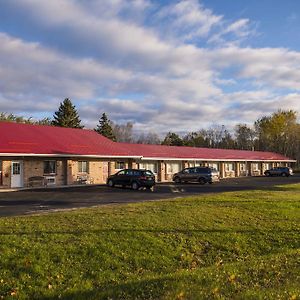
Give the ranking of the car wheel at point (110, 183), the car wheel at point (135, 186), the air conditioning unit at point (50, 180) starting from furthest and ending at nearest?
the car wheel at point (110, 183) < the air conditioning unit at point (50, 180) < the car wheel at point (135, 186)

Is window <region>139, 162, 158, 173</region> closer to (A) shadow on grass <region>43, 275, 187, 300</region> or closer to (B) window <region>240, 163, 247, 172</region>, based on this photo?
(B) window <region>240, 163, 247, 172</region>

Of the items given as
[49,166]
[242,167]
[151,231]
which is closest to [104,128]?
[242,167]

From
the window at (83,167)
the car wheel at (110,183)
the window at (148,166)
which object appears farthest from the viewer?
the window at (148,166)

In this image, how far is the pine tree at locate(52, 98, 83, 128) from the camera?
72.3m

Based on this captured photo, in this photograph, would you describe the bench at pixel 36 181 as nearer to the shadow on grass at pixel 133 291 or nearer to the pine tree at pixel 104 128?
the shadow on grass at pixel 133 291

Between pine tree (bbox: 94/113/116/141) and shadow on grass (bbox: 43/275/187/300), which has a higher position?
pine tree (bbox: 94/113/116/141)

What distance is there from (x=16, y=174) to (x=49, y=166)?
3.08 meters

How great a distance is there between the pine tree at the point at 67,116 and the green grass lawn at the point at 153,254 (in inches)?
2221

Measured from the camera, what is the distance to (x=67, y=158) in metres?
34.3

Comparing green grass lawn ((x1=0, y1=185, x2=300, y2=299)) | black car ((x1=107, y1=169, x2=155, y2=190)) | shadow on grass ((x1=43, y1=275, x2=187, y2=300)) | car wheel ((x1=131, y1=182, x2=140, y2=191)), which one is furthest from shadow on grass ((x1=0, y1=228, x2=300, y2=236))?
car wheel ((x1=131, y1=182, x2=140, y2=191))

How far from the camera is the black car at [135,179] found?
3150 centimetres

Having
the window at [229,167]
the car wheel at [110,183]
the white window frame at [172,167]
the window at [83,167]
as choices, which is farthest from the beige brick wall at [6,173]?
the window at [229,167]

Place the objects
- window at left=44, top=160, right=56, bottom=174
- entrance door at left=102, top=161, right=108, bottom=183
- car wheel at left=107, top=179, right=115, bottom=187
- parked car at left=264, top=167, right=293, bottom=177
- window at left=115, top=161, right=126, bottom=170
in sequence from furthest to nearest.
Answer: parked car at left=264, top=167, right=293, bottom=177
window at left=115, top=161, right=126, bottom=170
entrance door at left=102, top=161, right=108, bottom=183
car wheel at left=107, top=179, right=115, bottom=187
window at left=44, top=160, right=56, bottom=174

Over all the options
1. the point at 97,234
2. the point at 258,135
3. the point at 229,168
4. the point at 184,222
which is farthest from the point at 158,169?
the point at 258,135
